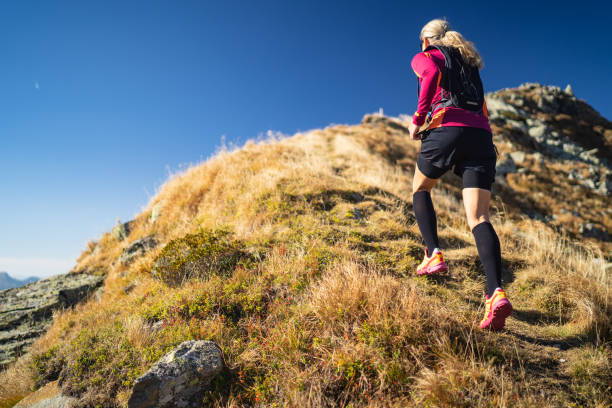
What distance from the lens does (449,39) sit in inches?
116

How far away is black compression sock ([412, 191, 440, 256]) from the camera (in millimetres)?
3178

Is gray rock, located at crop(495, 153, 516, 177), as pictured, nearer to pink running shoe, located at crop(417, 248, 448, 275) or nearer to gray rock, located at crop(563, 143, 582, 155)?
gray rock, located at crop(563, 143, 582, 155)

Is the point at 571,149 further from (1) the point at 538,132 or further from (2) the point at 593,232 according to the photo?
(2) the point at 593,232

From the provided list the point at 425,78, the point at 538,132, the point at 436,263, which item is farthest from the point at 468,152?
the point at 538,132

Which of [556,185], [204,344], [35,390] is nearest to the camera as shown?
[204,344]

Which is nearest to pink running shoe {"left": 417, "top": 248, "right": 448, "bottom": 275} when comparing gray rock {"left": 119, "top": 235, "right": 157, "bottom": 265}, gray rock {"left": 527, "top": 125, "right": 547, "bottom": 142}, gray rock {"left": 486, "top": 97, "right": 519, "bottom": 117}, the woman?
the woman

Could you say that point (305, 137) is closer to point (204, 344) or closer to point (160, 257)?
point (160, 257)

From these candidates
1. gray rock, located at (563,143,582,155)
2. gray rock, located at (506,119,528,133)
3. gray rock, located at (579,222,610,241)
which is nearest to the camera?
gray rock, located at (579,222,610,241)

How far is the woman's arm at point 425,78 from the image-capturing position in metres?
2.80

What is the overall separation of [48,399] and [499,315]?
411cm

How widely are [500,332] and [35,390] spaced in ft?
15.4

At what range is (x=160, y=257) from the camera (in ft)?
16.0

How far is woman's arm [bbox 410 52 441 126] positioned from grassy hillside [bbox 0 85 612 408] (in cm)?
168

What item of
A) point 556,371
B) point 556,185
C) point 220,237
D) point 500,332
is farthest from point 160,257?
point 556,185
